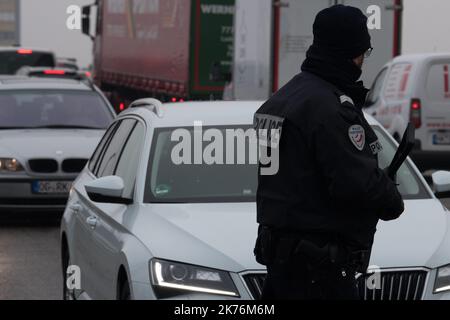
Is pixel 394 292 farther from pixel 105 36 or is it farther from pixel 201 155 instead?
pixel 105 36

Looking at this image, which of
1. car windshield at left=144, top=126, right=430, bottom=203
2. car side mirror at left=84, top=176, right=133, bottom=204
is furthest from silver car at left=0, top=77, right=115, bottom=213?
car side mirror at left=84, top=176, right=133, bottom=204

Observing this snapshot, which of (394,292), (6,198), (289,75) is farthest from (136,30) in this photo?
(394,292)

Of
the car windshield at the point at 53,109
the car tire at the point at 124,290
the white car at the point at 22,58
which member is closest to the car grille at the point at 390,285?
the car tire at the point at 124,290

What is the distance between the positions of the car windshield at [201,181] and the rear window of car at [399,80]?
11.3 m

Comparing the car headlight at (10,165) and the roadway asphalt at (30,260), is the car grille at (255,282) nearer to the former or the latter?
the roadway asphalt at (30,260)

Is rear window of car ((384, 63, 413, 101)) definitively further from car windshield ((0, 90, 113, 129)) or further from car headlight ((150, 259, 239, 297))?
car headlight ((150, 259, 239, 297))

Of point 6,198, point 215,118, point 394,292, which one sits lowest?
point 6,198

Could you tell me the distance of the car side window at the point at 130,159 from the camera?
715cm

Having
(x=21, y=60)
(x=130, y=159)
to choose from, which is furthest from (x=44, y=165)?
(x=21, y=60)

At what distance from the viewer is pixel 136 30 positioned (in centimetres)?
2936
